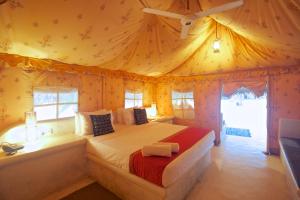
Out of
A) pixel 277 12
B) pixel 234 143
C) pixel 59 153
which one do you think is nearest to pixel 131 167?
pixel 59 153

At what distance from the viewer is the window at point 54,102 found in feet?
9.34

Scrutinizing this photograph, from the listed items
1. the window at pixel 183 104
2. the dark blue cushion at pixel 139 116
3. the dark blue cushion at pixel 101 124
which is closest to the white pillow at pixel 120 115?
the dark blue cushion at pixel 139 116

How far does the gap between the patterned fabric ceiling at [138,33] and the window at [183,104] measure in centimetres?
143

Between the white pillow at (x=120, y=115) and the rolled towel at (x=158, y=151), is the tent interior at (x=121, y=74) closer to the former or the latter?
the white pillow at (x=120, y=115)

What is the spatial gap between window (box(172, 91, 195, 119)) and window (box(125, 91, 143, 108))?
118 cm

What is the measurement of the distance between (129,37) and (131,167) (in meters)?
2.19

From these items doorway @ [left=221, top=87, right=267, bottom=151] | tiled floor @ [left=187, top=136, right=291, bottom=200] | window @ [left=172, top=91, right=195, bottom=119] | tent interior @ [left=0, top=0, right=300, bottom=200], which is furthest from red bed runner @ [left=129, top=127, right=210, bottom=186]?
doorway @ [left=221, top=87, right=267, bottom=151]

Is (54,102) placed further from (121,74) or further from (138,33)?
(138,33)

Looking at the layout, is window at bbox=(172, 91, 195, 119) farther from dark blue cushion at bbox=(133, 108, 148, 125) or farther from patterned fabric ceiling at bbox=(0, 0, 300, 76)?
dark blue cushion at bbox=(133, 108, 148, 125)

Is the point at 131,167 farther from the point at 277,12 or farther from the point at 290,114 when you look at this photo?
the point at 290,114

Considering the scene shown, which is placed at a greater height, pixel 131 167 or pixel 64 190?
pixel 131 167

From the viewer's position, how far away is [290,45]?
8.81ft

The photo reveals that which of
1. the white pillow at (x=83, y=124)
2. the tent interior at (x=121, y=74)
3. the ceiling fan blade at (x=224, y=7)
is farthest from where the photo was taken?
the white pillow at (x=83, y=124)

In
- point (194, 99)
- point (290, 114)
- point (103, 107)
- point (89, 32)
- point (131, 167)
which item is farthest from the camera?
point (194, 99)
